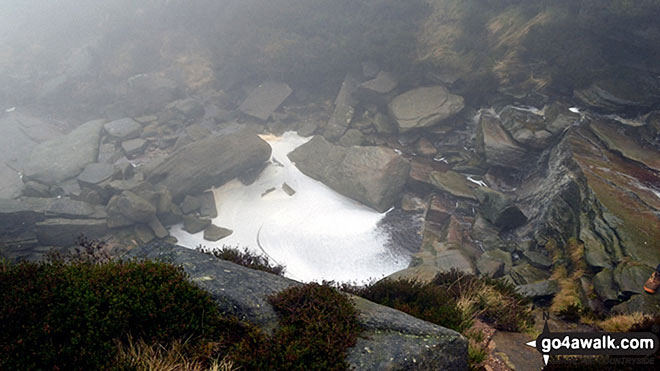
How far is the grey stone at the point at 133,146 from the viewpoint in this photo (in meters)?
17.9

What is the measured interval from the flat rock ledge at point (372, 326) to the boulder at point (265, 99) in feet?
53.2

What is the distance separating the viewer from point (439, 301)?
6047mm

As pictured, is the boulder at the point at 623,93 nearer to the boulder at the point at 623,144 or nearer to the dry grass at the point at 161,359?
the boulder at the point at 623,144

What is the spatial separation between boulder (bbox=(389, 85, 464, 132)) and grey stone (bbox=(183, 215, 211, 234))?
400 inches

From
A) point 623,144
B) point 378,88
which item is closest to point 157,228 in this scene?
point 378,88

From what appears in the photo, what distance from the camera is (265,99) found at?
21062mm

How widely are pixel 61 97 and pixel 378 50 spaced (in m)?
20.1

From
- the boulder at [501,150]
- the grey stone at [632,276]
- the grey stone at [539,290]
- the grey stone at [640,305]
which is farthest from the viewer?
the boulder at [501,150]

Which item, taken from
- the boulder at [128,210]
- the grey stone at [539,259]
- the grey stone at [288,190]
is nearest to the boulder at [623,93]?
the grey stone at [539,259]

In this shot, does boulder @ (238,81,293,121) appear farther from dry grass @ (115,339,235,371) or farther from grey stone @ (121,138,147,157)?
dry grass @ (115,339,235,371)

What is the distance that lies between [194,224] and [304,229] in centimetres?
451

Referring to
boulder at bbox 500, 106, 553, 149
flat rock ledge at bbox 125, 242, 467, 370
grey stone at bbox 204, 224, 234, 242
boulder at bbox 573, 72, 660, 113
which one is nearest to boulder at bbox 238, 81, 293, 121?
grey stone at bbox 204, 224, 234, 242

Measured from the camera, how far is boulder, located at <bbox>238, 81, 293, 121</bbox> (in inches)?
808

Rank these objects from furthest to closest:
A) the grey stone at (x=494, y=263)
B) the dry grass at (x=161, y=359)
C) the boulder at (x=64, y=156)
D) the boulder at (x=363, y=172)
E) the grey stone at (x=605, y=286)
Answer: the boulder at (x=64, y=156) → the boulder at (x=363, y=172) → the grey stone at (x=494, y=263) → the grey stone at (x=605, y=286) → the dry grass at (x=161, y=359)
